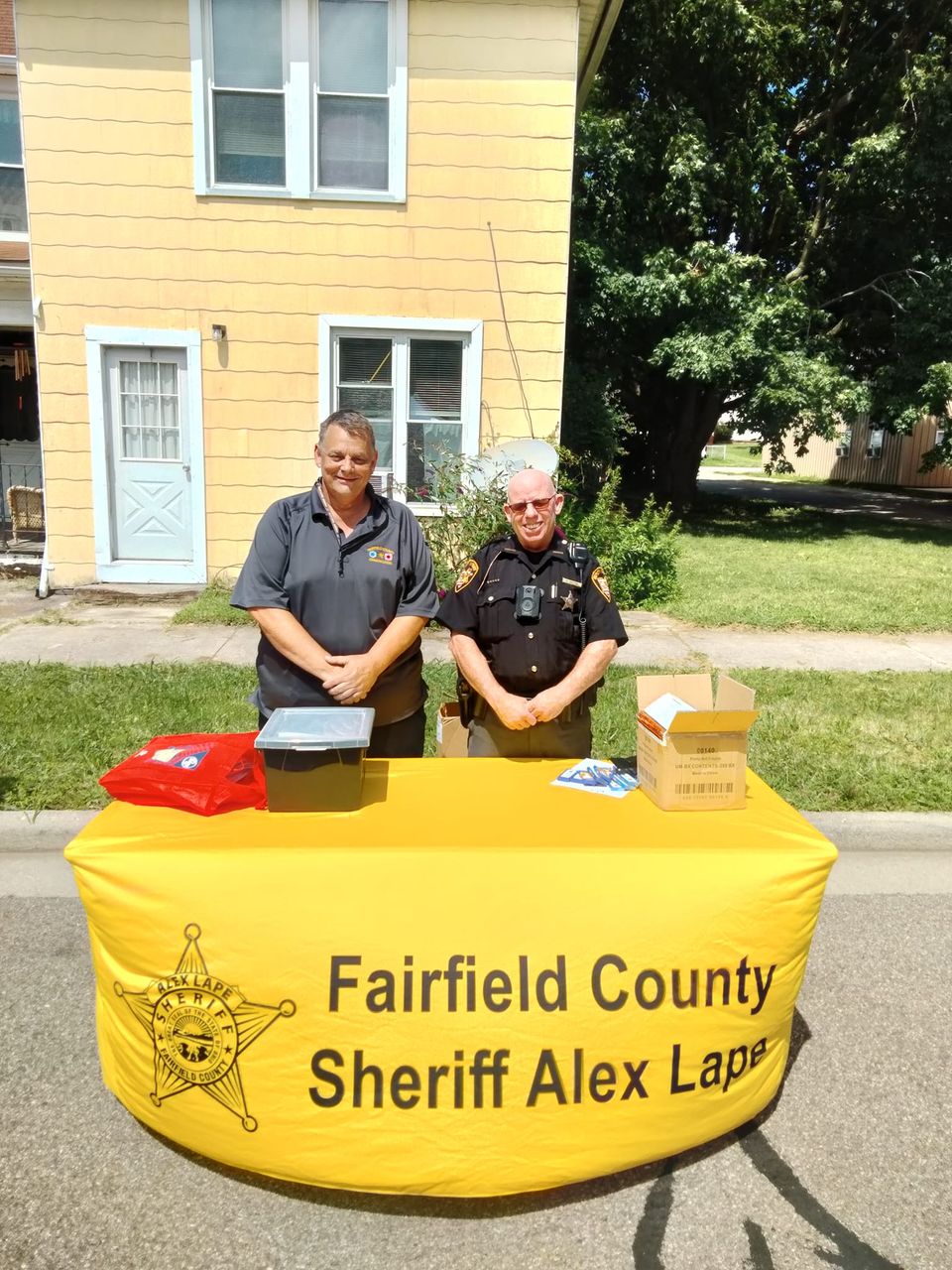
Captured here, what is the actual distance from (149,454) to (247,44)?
14.1 feet

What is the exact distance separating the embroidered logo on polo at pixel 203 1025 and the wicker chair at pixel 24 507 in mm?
11098

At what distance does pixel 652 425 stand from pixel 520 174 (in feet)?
43.6

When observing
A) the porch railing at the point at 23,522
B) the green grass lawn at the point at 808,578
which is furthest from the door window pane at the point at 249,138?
the porch railing at the point at 23,522

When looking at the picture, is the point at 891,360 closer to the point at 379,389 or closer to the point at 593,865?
the point at 379,389

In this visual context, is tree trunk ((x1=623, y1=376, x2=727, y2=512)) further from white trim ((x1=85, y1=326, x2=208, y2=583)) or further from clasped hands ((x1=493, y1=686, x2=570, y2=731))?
clasped hands ((x1=493, y1=686, x2=570, y2=731))

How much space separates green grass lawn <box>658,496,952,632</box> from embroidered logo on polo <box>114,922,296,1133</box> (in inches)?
288

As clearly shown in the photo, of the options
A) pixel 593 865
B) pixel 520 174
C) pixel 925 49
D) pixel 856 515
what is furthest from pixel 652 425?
pixel 593 865

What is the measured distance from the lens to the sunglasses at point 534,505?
3258 millimetres

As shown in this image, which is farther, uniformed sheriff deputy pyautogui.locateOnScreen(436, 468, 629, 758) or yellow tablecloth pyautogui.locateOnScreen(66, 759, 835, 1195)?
uniformed sheriff deputy pyautogui.locateOnScreen(436, 468, 629, 758)

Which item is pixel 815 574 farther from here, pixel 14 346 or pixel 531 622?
pixel 14 346

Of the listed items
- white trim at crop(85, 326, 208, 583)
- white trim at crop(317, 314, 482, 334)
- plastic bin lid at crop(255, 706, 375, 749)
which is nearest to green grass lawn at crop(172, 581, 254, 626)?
white trim at crop(85, 326, 208, 583)

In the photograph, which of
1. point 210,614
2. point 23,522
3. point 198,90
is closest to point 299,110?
point 198,90

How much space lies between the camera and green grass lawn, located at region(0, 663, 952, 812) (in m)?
5.02

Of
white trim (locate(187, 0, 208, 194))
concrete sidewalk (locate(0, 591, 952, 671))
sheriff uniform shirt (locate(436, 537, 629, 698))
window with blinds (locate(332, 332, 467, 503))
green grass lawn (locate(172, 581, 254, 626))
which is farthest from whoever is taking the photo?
window with blinds (locate(332, 332, 467, 503))
